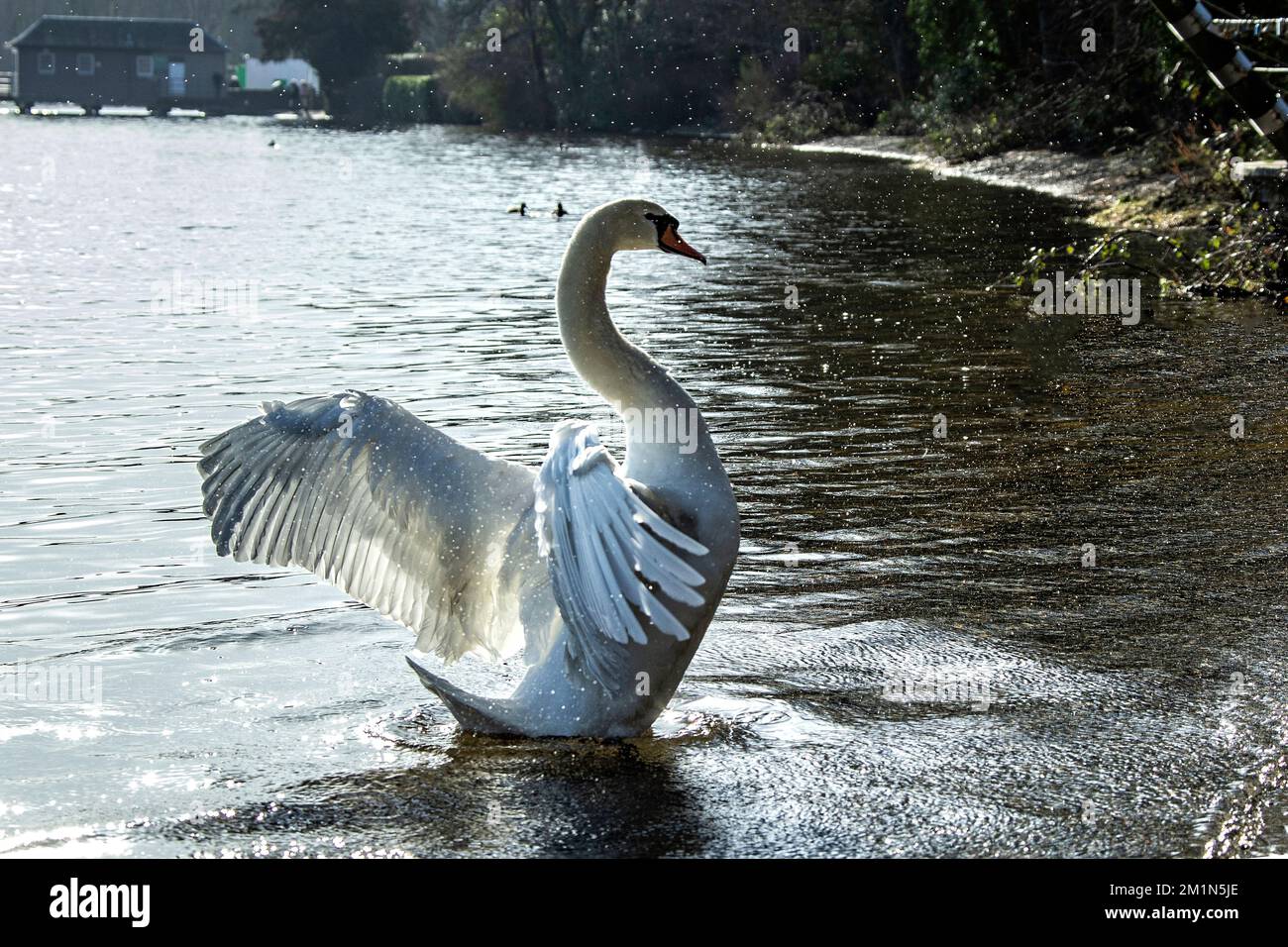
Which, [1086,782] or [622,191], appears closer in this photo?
[1086,782]

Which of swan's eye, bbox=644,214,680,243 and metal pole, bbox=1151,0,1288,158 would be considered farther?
metal pole, bbox=1151,0,1288,158

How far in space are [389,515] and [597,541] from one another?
1.40 meters

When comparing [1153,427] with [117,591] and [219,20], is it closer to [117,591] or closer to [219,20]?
[117,591]

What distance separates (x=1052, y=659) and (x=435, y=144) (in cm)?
6110

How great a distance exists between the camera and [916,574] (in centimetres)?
729

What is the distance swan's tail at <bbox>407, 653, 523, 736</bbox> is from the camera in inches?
203

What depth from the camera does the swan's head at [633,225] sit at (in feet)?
18.2

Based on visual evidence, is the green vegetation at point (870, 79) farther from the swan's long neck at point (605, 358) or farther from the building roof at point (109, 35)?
the building roof at point (109, 35)

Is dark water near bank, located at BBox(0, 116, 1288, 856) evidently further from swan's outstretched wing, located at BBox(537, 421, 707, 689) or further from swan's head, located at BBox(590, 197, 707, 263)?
swan's head, located at BBox(590, 197, 707, 263)

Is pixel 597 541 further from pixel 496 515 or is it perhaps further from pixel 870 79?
pixel 870 79

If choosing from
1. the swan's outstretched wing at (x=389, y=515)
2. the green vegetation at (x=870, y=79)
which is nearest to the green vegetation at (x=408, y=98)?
the green vegetation at (x=870, y=79)

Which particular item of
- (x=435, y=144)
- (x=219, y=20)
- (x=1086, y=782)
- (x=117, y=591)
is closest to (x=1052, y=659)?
(x=1086, y=782)

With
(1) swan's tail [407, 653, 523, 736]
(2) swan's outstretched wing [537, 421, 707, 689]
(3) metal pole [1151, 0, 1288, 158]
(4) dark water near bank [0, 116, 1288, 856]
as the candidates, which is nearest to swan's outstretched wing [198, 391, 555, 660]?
(1) swan's tail [407, 653, 523, 736]

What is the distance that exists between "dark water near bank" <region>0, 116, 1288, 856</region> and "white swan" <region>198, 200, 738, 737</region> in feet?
0.89
